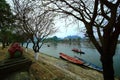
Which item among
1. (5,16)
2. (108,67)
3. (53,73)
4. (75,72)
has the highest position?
(5,16)

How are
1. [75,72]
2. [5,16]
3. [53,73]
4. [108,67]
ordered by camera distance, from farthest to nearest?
[75,72]
[5,16]
[53,73]
[108,67]

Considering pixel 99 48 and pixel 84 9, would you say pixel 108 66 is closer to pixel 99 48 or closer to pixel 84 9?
pixel 99 48

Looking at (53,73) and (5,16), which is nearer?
(53,73)

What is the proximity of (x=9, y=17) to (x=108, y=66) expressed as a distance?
1566 centimetres

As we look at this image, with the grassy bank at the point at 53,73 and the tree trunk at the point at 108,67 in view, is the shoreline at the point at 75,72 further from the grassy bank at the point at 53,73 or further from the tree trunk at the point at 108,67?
the tree trunk at the point at 108,67

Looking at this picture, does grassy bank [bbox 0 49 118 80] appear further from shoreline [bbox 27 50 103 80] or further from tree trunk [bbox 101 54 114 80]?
tree trunk [bbox 101 54 114 80]

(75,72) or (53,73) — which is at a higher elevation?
(53,73)

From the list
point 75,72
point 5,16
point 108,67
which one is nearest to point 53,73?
point 75,72

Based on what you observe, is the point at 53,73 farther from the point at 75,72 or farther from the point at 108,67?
the point at 108,67

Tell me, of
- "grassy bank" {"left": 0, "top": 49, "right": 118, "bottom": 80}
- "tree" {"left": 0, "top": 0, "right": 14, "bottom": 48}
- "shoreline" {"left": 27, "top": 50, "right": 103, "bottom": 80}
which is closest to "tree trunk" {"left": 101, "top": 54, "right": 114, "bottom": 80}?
"grassy bank" {"left": 0, "top": 49, "right": 118, "bottom": 80}

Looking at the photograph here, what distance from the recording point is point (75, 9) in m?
6.74

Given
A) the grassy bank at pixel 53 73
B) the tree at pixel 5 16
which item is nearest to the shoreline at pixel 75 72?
the grassy bank at pixel 53 73

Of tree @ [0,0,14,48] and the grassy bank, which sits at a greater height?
tree @ [0,0,14,48]

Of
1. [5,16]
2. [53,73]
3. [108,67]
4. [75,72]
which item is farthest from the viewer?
[75,72]
